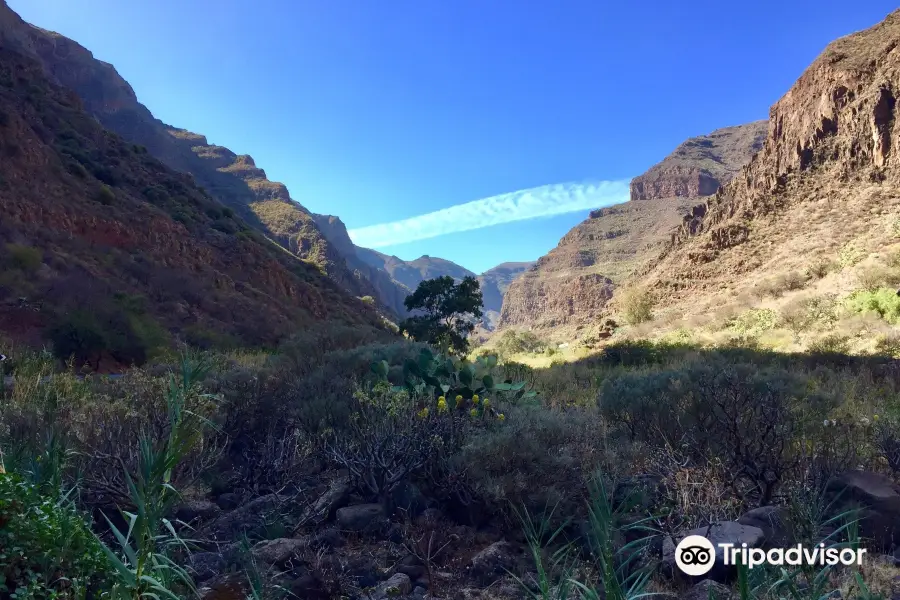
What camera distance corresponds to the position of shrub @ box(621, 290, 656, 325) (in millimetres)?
31953

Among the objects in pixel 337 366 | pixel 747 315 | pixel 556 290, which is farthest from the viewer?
pixel 556 290

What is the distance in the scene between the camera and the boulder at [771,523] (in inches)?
136

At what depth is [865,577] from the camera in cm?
303

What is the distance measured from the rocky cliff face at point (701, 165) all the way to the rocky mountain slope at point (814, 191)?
51043 mm

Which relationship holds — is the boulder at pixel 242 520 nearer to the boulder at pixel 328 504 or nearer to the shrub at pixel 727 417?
the boulder at pixel 328 504

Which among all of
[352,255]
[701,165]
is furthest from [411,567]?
[352,255]

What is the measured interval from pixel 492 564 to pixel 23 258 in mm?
19317

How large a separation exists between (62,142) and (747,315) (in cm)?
3597

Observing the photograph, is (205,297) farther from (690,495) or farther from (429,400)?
(690,495)

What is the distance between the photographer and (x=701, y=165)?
94750mm

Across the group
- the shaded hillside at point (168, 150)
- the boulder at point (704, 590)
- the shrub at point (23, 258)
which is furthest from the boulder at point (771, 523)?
the shaded hillside at point (168, 150)

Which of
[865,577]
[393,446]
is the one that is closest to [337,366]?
[393,446]

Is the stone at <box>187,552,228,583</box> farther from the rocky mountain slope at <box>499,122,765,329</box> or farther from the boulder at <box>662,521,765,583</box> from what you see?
the rocky mountain slope at <box>499,122,765,329</box>

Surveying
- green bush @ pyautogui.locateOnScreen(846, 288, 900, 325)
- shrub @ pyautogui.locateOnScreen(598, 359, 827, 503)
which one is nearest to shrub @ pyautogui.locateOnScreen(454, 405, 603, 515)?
shrub @ pyautogui.locateOnScreen(598, 359, 827, 503)
